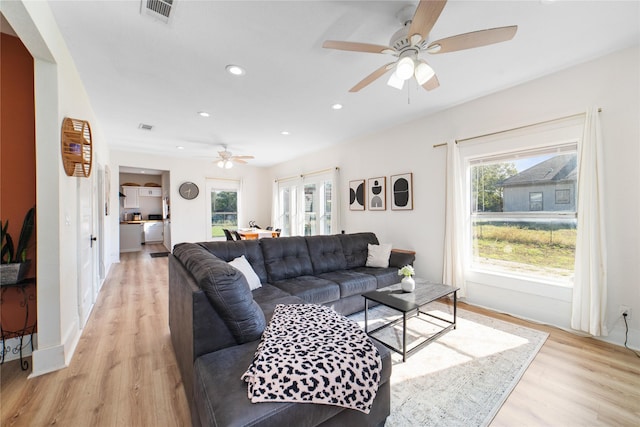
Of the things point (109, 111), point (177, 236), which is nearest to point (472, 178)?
point (109, 111)

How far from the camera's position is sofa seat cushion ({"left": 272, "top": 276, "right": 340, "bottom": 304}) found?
2570mm

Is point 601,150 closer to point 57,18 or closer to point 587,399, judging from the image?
point 587,399

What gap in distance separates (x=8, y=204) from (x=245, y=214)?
18.2ft

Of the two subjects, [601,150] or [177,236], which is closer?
[601,150]

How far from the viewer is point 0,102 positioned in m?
1.99

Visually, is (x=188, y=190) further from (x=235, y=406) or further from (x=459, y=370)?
(x=459, y=370)

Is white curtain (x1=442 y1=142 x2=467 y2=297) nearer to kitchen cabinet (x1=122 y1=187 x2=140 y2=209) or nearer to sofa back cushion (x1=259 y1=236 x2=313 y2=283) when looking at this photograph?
sofa back cushion (x1=259 y1=236 x2=313 y2=283)

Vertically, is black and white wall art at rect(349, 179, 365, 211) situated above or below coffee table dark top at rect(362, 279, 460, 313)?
above

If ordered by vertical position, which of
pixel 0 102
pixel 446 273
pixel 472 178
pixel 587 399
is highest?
pixel 0 102

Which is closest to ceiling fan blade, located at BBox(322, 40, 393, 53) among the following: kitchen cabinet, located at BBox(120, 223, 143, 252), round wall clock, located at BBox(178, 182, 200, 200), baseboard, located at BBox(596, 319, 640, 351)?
baseboard, located at BBox(596, 319, 640, 351)

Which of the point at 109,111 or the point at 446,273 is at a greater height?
the point at 109,111

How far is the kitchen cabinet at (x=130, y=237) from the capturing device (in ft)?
24.0

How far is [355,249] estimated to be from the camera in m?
3.72

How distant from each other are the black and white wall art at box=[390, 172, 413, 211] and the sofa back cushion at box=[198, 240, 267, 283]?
2.36 metres
